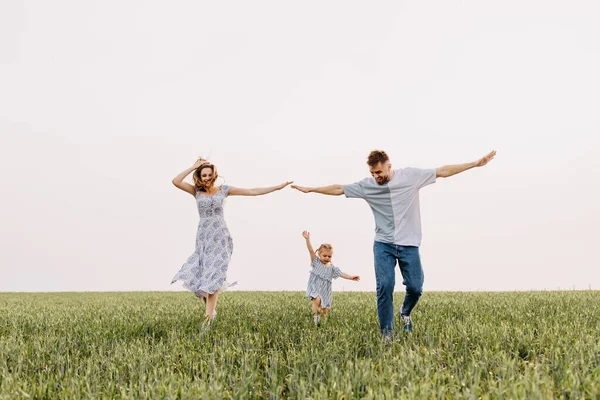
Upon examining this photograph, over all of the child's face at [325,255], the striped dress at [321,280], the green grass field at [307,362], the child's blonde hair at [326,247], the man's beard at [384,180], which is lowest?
the green grass field at [307,362]

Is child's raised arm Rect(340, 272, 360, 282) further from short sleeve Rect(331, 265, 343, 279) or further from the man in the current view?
the man

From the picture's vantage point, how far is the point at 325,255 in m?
10.4

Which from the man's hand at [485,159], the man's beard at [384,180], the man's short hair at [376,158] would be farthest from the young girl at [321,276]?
the man's hand at [485,159]

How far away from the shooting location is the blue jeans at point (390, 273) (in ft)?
22.9

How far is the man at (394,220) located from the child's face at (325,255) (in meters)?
3.17

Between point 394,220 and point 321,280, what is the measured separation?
3505mm

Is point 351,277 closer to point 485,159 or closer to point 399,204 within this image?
point 399,204

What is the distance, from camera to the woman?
8.66 meters

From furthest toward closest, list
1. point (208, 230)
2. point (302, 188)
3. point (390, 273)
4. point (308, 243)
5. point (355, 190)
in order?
point (308, 243) < point (208, 230) < point (302, 188) < point (355, 190) < point (390, 273)


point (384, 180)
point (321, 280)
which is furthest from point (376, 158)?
point (321, 280)

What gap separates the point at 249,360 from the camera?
5.30m

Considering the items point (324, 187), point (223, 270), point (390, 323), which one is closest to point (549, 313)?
point (390, 323)

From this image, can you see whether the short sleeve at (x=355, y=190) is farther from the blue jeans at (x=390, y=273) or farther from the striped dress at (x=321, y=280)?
the striped dress at (x=321, y=280)

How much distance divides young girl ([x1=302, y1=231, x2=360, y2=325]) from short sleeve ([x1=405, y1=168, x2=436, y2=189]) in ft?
11.1
